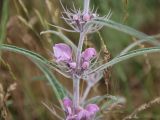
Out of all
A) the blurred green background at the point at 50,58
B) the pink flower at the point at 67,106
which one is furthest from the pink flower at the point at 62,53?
the blurred green background at the point at 50,58

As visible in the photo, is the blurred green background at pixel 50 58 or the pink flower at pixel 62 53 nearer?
the pink flower at pixel 62 53

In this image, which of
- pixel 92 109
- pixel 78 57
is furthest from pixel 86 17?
pixel 92 109

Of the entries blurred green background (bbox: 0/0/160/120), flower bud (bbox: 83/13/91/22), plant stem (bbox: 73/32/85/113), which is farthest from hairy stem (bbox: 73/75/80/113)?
blurred green background (bbox: 0/0/160/120)

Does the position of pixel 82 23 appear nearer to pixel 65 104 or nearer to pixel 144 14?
pixel 65 104

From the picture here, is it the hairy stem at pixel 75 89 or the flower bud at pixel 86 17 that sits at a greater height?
the flower bud at pixel 86 17

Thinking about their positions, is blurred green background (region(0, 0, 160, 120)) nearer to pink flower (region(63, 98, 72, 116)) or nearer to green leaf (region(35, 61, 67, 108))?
green leaf (region(35, 61, 67, 108))

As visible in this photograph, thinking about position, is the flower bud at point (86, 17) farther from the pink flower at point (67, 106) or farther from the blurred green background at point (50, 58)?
the blurred green background at point (50, 58)

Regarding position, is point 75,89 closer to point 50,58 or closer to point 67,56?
point 67,56
